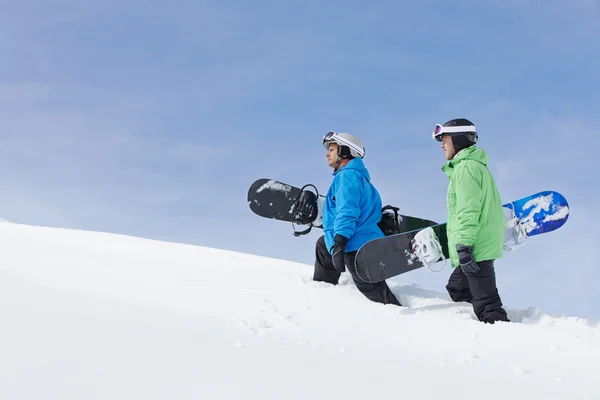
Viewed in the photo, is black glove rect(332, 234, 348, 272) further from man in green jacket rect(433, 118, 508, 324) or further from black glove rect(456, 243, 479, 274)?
black glove rect(456, 243, 479, 274)

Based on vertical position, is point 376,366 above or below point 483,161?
below

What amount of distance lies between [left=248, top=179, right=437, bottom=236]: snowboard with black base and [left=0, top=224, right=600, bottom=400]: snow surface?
2.72 ft

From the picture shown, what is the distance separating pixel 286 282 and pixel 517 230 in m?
2.49

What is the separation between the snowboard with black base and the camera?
7129mm

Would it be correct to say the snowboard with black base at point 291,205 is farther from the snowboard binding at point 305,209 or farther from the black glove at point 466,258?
the black glove at point 466,258

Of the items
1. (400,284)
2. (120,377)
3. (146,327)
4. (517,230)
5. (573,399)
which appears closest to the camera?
(120,377)

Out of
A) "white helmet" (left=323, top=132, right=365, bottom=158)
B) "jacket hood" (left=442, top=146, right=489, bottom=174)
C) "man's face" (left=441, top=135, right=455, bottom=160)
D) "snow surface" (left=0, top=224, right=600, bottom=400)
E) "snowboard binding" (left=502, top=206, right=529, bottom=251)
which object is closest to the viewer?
"snow surface" (left=0, top=224, right=600, bottom=400)

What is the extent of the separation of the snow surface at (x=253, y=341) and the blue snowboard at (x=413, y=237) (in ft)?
1.27

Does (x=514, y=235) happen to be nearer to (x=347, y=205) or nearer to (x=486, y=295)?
(x=486, y=295)

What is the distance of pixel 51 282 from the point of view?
219 inches

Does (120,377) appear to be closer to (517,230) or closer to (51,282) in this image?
(51,282)

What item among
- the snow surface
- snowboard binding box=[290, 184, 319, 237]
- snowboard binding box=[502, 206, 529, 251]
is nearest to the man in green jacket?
the snow surface

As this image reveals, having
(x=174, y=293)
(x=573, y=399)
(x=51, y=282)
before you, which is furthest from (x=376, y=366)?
(x=51, y=282)

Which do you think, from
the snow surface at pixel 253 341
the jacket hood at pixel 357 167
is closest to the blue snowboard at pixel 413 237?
the snow surface at pixel 253 341
